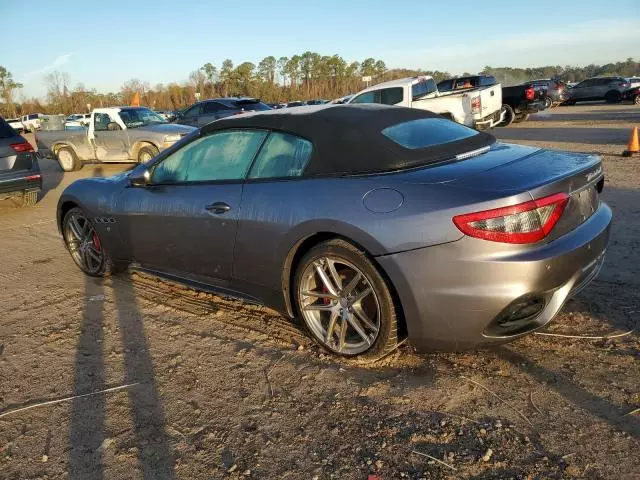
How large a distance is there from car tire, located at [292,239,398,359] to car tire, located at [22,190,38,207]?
7.68 meters

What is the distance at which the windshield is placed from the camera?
506 inches

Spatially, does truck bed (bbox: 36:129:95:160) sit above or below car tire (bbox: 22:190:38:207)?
above

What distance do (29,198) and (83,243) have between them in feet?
17.5

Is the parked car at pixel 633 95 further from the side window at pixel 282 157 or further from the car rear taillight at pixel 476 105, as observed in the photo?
the side window at pixel 282 157

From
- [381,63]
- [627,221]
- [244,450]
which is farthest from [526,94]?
[381,63]

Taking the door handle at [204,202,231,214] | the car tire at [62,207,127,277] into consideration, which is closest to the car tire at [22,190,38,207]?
the car tire at [62,207,127,277]

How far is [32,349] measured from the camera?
3617 millimetres

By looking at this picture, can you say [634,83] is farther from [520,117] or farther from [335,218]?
[335,218]

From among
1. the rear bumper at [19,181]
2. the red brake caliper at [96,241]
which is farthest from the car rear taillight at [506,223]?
the rear bumper at [19,181]

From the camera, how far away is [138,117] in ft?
42.8

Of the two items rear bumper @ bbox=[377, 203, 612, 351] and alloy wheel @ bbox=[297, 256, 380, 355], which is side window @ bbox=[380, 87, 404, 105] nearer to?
alloy wheel @ bbox=[297, 256, 380, 355]

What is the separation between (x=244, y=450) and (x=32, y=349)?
6.57 ft

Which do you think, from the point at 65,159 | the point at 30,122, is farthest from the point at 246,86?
the point at 65,159

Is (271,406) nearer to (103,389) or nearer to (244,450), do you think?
(244,450)
